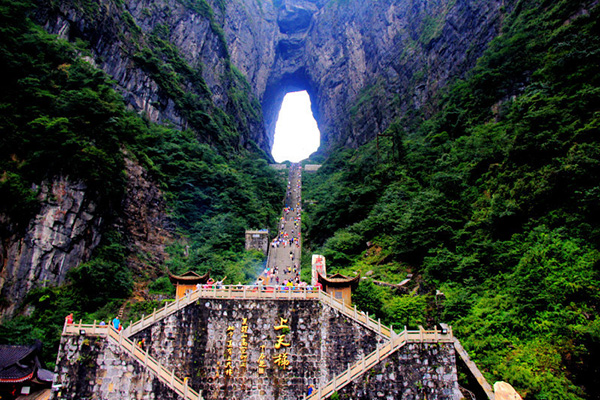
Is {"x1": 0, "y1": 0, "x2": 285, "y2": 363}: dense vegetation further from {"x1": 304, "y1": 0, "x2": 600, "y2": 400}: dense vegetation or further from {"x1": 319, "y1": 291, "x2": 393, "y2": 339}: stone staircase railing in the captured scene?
{"x1": 319, "y1": 291, "x2": 393, "y2": 339}: stone staircase railing

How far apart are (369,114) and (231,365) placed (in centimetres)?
4658

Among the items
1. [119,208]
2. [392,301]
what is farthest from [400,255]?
[119,208]

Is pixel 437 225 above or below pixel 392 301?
above

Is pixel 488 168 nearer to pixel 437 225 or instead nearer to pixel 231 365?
pixel 437 225

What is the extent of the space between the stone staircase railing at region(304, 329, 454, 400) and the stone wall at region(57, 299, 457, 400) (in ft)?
0.58

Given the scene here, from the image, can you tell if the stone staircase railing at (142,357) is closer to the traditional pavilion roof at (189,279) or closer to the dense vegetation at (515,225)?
the traditional pavilion roof at (189,279)

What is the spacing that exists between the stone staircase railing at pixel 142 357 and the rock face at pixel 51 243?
834 cm

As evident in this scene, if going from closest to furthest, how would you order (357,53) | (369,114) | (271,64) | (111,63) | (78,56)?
(78,56), (111,63), (369,114), (357,53), (271,64)

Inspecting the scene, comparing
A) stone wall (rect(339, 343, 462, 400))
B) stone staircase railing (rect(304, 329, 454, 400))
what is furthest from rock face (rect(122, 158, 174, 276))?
stone wall (rect(339, 343, 462, 400))

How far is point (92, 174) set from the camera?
2162cm

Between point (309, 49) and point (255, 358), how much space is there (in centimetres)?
7672

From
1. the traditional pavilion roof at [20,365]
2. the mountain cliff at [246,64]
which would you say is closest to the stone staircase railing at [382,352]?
the traditional pavilion roof at [20,365]

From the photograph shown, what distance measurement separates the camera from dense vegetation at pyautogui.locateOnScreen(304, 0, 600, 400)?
10.3 meters

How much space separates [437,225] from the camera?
18.0 m
